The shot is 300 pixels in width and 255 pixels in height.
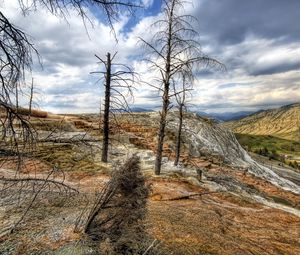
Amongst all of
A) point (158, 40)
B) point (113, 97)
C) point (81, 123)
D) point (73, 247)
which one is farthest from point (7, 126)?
point (81, 123)

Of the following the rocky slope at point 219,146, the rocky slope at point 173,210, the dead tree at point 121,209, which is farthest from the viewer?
the rocky slope at point 219,146

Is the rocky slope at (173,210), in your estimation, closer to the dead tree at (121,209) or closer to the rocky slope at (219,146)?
the dead tree at (121,209)

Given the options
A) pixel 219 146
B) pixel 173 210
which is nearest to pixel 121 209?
pixel 173 210

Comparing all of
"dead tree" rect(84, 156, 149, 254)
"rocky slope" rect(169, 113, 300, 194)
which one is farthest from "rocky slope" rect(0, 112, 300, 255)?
"rocky slope" rect(169, 113, 300, 194)

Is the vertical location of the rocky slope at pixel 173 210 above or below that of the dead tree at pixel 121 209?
below

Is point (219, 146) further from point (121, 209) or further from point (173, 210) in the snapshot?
point (121, 209)

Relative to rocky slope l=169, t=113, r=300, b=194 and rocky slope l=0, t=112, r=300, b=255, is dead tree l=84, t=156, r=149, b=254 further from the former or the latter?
rocky slope l=169, t=113, r=300, b=194

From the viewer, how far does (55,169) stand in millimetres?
4941

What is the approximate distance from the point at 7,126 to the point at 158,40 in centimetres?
1645

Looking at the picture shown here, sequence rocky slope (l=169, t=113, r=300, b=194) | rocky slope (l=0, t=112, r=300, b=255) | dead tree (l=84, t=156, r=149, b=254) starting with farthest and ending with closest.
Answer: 1. rocky slope (l=169, t=113, r=300, b=194)
2. dead tree (l=84, t=156, r=149, b=254)
3. rocky slope (l=0, t=112, r=300, b=255)

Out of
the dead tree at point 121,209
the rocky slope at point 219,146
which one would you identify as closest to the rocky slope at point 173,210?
the dead tree at point 121,209

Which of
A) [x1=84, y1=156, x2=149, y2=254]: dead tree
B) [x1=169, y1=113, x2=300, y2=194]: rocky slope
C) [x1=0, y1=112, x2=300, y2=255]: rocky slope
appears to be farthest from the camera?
[x1=169, y1=113, x2=300, y2=194]: rocky slope

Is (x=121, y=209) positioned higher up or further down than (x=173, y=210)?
higher up

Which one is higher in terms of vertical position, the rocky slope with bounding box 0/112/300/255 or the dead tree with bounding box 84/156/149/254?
the dead tree with bounding box 84/156/149/254
